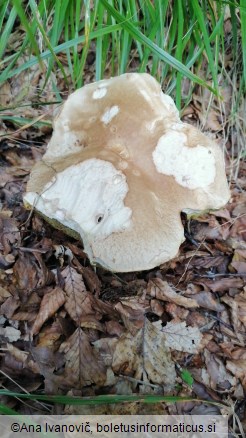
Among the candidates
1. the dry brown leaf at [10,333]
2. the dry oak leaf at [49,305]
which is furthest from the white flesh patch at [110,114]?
the dry brown leaf at [10,333]

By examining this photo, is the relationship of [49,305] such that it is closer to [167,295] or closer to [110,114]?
[167,295]

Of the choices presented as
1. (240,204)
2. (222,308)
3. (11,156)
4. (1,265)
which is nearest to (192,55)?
(240,204)

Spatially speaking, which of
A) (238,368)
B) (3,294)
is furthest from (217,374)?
(3,294)

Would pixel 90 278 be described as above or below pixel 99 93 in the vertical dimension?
below

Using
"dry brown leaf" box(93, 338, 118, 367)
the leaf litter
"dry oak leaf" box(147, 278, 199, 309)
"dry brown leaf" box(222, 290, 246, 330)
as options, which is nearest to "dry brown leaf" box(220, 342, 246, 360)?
the leaf litter

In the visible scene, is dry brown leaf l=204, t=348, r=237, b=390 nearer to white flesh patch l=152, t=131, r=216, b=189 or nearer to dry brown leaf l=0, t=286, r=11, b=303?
white flesh patch l=152, t=131, r=216, b=189

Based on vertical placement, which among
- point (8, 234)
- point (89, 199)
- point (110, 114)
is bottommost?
point (8, 234)
